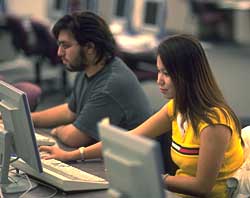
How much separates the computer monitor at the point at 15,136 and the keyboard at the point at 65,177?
6 centimetres

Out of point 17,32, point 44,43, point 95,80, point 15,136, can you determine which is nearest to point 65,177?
point 15,136

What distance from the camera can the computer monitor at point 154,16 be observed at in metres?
6.31

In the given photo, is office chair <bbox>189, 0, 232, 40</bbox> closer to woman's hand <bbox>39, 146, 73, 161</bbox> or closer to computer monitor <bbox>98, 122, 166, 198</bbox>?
woman's hand <bbox>39, 146, 73, 161</bbox>

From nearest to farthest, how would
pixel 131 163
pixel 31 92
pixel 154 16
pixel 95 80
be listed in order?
pixel 131 163 < pixel 95 80 < pixel 31 92 < pixel 154 16

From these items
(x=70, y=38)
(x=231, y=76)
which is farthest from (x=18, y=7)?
(x=70, y=38)

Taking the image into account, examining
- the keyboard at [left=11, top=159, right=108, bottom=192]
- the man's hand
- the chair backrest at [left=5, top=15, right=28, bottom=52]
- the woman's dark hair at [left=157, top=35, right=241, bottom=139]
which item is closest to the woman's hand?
the keyboard at [left=11, top=159, right=108, bottom=192]

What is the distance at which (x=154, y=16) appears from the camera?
21.3 feet

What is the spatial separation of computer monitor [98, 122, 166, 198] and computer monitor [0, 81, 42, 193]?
0.44 metres

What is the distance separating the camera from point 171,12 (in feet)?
35.3

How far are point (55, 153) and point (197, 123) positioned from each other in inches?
25.6

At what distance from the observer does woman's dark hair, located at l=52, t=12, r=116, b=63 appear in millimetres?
2863

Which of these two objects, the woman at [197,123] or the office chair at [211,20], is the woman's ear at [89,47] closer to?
the woman at [197,123]

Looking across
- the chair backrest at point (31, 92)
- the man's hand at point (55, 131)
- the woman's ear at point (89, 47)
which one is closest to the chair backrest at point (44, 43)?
the chair backrest at point (31, 92)

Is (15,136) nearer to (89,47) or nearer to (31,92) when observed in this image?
(89,47)
